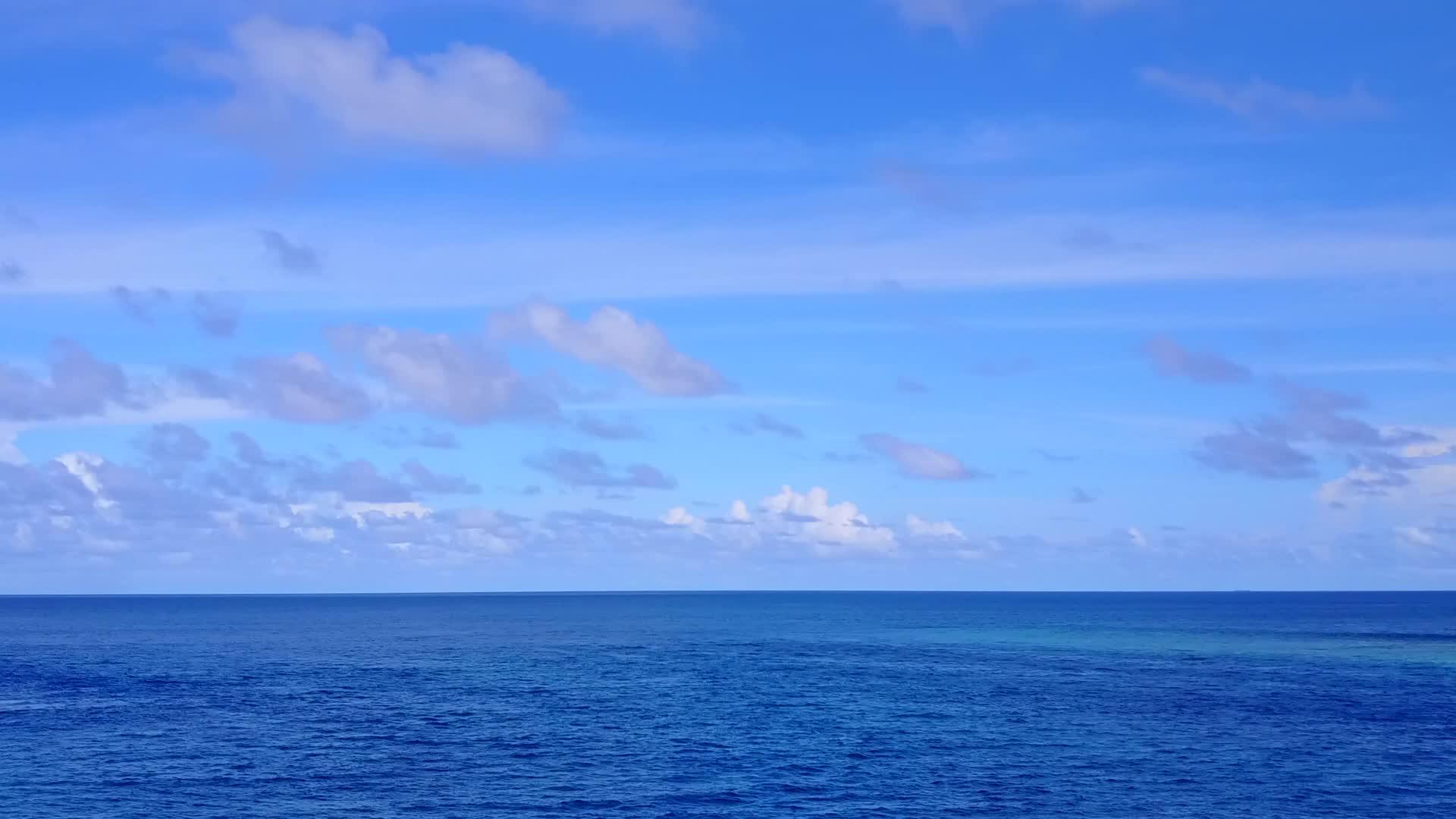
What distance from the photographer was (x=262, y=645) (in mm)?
195000

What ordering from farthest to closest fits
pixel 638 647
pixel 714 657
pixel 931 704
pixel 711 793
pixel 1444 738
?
pixel 638 647 < pixel 714 657 < pixel 931 704 < pixel 1444 738 < pixel 711 793

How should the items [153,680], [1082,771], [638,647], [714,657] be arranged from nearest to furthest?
[1082,771], [153,680], [714,657], [638,647]

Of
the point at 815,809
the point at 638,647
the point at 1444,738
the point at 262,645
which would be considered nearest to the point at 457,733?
the point at 815,809

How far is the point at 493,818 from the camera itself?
→ 64.8 meters

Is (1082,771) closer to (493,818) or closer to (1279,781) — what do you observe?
(1279,781)

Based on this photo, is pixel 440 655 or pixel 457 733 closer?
pixel 457 733

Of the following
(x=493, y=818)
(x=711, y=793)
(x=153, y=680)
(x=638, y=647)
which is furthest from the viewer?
(x=638, y=647)

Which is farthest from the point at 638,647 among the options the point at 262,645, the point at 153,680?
the point at 153,680

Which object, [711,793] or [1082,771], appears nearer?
[711,793]

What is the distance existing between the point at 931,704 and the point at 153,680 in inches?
3203

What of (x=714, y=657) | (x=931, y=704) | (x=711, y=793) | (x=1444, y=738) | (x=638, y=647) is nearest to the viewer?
(x=711, y=793)

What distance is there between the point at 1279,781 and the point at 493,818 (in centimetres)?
4495

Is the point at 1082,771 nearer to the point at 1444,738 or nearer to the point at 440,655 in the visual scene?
the point at 1444,738

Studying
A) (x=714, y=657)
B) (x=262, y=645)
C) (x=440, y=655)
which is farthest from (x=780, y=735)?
(x=262, y=645)
